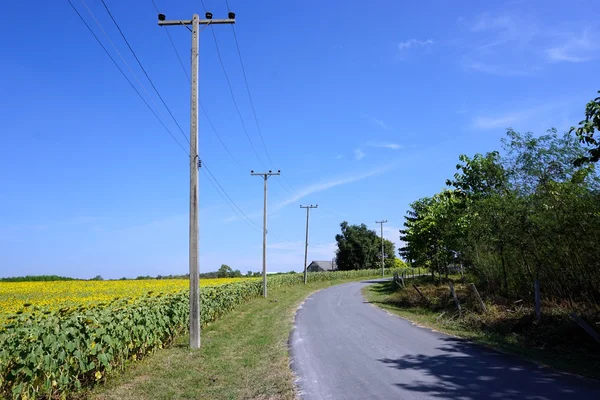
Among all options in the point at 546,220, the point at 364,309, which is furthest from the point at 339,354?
the point at 364,309

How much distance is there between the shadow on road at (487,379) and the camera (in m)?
7.10

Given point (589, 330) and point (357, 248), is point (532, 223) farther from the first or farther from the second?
point (357, 248)

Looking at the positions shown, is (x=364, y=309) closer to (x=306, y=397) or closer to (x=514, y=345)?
(x=514, y=345)

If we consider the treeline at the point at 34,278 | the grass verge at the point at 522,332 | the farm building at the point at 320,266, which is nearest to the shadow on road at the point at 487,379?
the grass verge at the point at 522,332

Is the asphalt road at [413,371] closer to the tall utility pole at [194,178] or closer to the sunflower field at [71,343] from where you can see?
the tall utility pole at [194,178]

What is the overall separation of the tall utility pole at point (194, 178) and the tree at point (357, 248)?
81163 millimetres

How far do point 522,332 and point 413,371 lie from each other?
601cm

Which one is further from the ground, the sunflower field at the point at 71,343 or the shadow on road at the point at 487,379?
the sunflower field at the point at 71,343

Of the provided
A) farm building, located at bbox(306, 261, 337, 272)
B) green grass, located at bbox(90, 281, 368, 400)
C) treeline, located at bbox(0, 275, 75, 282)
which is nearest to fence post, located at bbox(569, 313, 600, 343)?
green grass, located at bbox(90, 281, 368, 400)

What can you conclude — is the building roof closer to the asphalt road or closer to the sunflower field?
the asphalt road

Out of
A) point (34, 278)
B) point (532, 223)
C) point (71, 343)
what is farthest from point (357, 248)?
point (71, 343)

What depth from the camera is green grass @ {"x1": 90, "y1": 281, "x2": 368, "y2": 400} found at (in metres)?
8.08

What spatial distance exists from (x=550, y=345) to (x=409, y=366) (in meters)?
4.55

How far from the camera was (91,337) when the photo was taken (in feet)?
25.6
